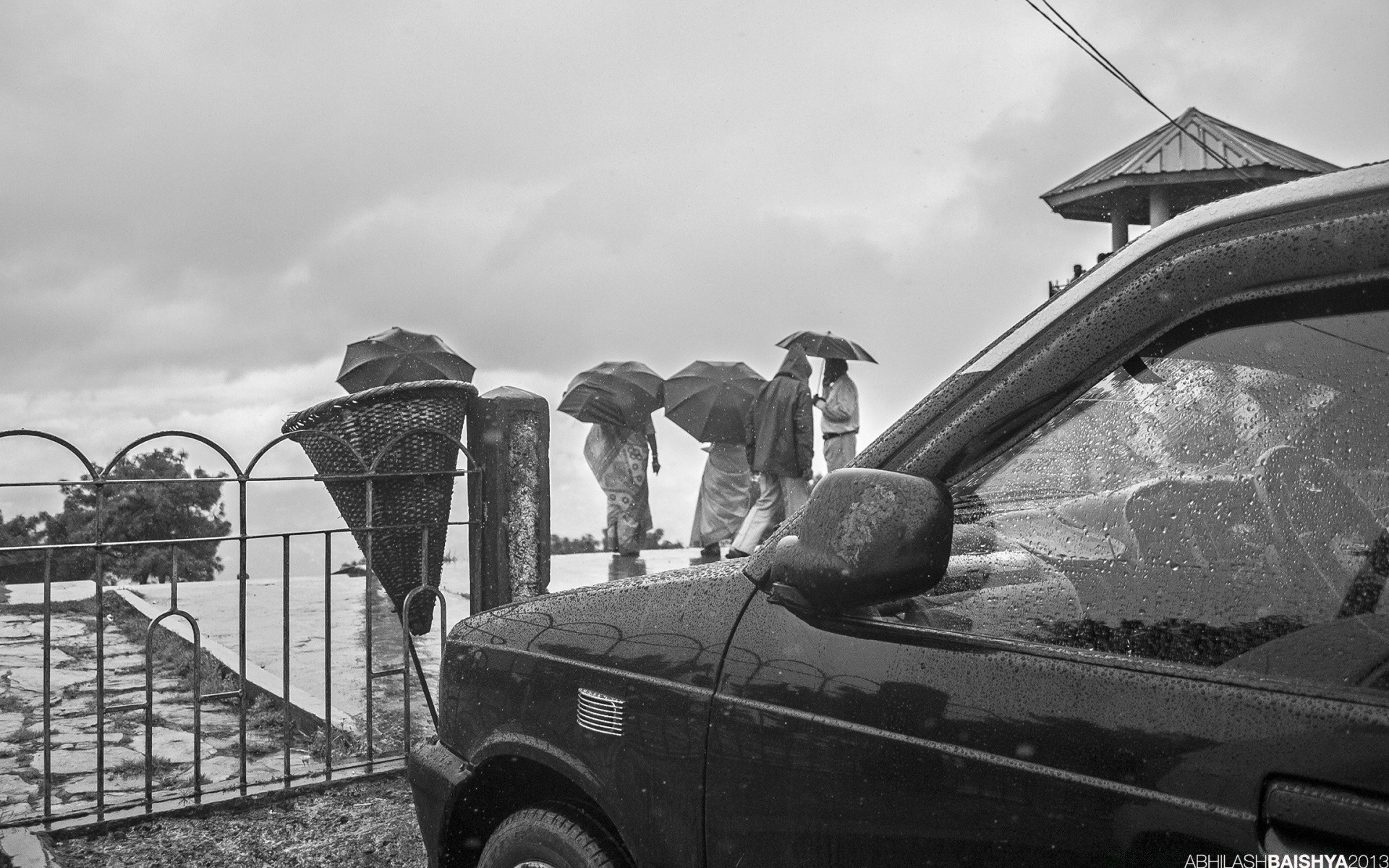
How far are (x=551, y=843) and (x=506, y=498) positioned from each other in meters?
3.13

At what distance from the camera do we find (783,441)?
10797 millimetres

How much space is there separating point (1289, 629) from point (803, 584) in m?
0.61

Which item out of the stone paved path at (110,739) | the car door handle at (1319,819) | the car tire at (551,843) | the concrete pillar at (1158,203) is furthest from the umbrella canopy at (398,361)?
the car door handle at (1319,819)

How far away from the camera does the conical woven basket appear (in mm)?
4809

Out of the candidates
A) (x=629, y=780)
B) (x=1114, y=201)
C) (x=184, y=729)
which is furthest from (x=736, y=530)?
(x=629, y=780)

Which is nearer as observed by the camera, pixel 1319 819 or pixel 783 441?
pixel 1319 819

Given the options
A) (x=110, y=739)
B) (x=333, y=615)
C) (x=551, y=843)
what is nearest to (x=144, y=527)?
(x=333, y=615)

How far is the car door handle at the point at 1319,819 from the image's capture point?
3.82 ft

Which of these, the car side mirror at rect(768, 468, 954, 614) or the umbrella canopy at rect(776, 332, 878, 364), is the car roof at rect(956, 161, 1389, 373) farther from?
the umbrella canopy at rect(776, 332, 878, 364)

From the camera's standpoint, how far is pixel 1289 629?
4.43 feet

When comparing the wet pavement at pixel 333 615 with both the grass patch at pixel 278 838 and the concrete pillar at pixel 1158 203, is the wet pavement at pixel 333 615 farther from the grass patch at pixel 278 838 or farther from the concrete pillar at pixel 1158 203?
the concrete pillar at pixel 1158 203

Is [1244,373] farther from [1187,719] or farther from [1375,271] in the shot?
[1187,719]

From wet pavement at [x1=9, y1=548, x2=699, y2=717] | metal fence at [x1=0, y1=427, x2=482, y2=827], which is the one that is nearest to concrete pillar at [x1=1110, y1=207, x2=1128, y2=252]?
wet pavement at [x1=9, y1=548, x2=699, y2=717]

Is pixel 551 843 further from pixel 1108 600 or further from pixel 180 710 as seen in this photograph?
pixel 180 710
